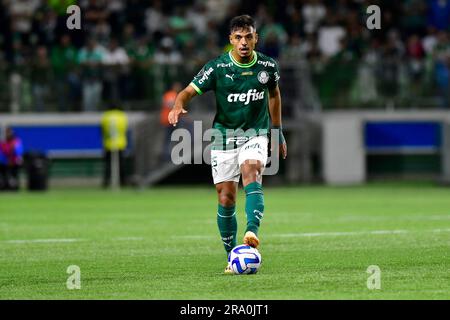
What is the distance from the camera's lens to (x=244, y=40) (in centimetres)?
1175

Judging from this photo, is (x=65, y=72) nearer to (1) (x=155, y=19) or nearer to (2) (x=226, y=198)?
(1) (x=155, y=19)

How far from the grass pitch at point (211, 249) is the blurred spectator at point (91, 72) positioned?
6.57m

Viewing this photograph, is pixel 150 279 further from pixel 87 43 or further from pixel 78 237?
pixel 87 43

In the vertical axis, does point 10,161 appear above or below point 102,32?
below

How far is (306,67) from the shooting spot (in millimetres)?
31719

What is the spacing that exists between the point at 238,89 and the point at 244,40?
512 mm

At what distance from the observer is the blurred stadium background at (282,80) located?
1241 inches

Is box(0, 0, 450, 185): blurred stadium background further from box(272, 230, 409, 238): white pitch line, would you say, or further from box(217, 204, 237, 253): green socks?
box(217, 204, 237, 253): green socks

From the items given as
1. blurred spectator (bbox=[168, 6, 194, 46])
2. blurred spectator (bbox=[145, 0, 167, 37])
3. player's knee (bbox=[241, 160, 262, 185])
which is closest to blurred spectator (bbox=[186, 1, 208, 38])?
blurred spectator (bbox=[168, 6, 194, 46])

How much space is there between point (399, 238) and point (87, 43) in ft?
60.4

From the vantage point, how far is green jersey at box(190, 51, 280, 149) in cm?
1194

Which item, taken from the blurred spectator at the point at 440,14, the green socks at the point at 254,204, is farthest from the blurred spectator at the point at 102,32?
the green socks at the point at 254,204
